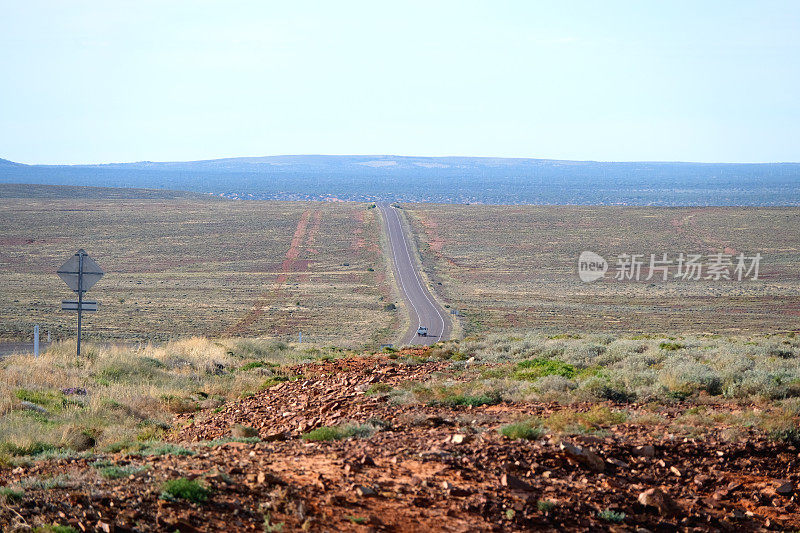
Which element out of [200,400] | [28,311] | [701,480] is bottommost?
[28,311]

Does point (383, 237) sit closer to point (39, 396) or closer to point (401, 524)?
point (39, 396)

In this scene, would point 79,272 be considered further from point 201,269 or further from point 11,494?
point 201,269

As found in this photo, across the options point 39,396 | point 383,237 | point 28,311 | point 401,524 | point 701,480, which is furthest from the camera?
point 383,237

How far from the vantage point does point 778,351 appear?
1427cm

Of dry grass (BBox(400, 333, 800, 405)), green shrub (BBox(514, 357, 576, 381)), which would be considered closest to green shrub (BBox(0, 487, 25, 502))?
dry grass (BBox(400, 333, 800, 405))

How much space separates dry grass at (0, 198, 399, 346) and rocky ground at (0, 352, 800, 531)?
2481 centimetres

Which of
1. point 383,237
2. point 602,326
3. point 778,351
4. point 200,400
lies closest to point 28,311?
point 602,326

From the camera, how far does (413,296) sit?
201ft

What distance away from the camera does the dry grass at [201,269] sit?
45156 millimetres

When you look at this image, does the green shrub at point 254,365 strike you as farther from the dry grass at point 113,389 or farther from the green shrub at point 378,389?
the green shrub at point 378,389

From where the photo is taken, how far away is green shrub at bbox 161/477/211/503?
5.93m

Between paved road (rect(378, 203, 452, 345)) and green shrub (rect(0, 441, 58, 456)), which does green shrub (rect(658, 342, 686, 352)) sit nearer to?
green shrub (rect(0, 441, 58, 456))

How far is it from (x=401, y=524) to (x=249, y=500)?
1.30 meters

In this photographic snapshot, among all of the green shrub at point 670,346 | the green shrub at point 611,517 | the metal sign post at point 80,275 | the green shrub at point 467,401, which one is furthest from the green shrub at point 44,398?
the green shrub at point 670,346
